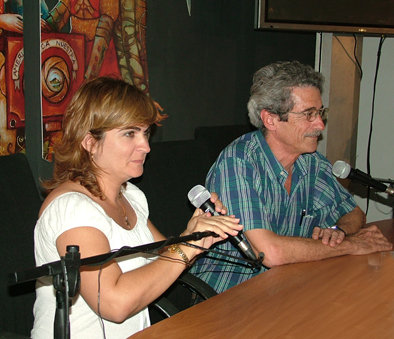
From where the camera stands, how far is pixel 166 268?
1686mm

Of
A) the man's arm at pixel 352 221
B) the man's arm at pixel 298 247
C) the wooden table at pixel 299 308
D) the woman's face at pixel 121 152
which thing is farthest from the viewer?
the man's arm at pixel 352 221

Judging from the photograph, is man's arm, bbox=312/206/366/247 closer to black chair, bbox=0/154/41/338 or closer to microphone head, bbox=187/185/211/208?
microphone head, bbox=187/185/211/208

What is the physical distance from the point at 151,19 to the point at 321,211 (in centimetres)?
146

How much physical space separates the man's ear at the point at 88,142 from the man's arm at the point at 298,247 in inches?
27.8

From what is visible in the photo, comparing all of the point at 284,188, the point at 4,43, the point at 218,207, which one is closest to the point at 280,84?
the point at 284,188

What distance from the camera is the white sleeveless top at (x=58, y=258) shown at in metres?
1.63

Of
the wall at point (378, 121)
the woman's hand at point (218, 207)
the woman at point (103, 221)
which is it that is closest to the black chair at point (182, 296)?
the woman at point (103, 221)

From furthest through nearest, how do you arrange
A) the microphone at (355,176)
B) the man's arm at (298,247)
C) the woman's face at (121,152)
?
1. the microphone at (355,176)
2. the man's arm at (298,247)
3. the woman's face at (121,152)

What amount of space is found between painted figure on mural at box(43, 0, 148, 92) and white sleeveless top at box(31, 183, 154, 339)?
4.06 feet

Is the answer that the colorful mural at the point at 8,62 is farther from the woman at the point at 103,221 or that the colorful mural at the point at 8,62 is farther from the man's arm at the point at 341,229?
the man's arm at the point at 341,229

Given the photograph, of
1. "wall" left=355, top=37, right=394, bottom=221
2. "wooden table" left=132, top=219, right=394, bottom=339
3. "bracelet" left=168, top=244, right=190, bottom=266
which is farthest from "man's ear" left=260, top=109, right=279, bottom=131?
"wall" left=355, top=37, right=394, bottom=221

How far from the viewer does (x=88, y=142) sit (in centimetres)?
180

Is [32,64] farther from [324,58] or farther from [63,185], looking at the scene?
[324,58]

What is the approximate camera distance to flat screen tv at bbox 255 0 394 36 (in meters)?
3.45
